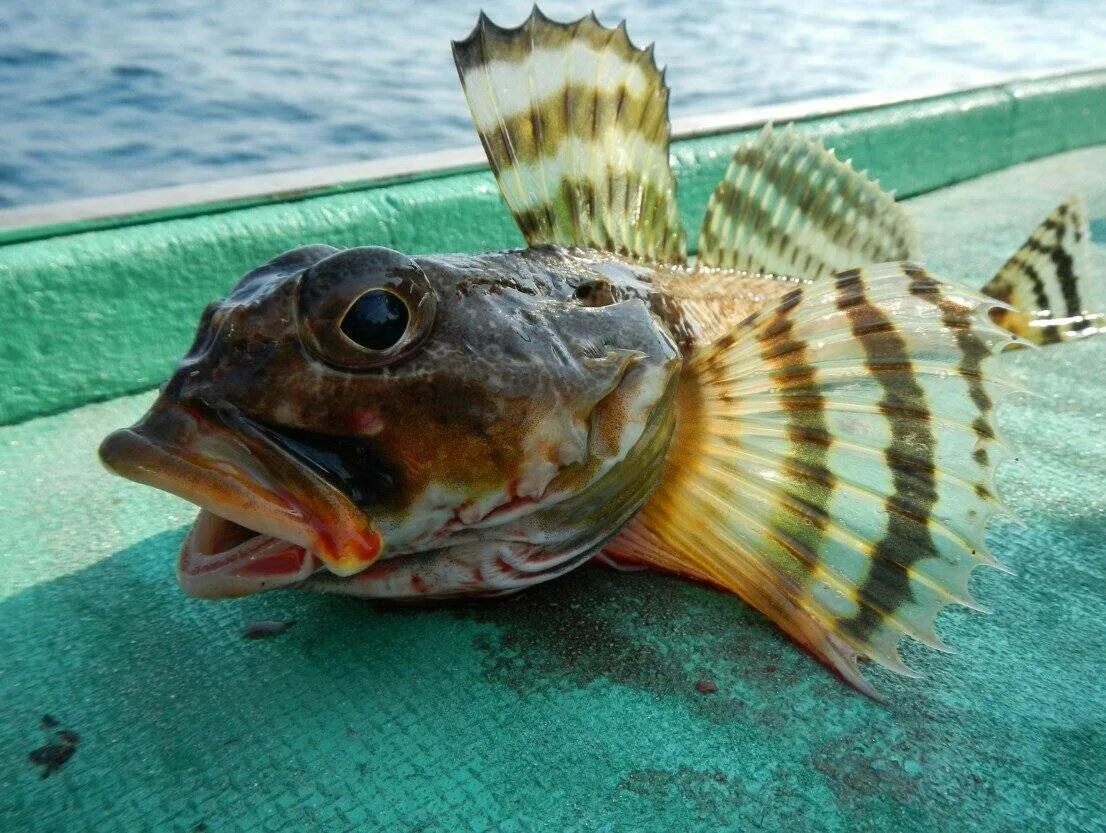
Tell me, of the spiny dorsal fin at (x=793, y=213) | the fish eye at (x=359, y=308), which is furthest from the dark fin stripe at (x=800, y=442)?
the spiny dorsal fin at (x=793, y=213)

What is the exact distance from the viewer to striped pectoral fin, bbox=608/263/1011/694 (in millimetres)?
1520

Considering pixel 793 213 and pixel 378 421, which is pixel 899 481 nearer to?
pixel 378 421

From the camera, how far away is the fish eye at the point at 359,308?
4.25 feet

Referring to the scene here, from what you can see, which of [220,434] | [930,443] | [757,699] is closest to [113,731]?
[220,434]

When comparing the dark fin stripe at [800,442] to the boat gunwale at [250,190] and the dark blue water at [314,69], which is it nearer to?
the boat gunwale at [250,190]

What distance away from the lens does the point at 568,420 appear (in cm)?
142

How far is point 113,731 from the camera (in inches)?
53.5

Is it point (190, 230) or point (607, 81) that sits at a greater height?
point (607, 81)

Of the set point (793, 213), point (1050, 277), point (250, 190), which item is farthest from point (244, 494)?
point (1050, 277)

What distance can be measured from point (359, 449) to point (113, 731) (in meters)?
0.54

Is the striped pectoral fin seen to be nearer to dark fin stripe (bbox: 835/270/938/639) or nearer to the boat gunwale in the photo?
dark fin stripe (bbox: 835/270/938/639)

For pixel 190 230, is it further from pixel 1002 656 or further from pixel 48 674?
pixel 1002 656

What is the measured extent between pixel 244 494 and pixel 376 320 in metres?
0.30

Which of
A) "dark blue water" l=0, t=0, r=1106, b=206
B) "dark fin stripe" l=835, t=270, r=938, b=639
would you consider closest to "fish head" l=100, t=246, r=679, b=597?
"dark fin stripe" l=835, t=270, r=938, b=639
